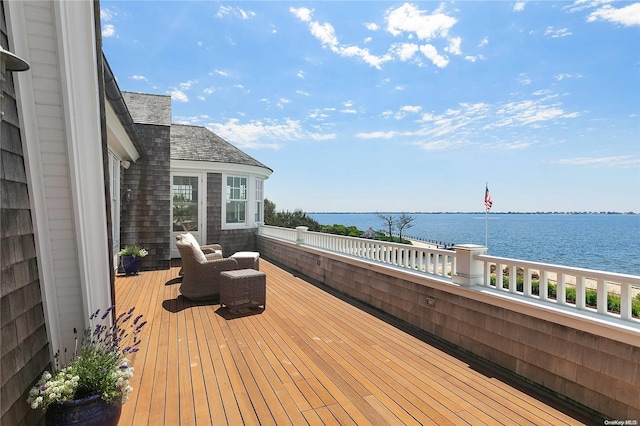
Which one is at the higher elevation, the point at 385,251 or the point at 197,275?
the point at 385,251

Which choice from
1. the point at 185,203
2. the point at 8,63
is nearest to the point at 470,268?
the point at 8,63

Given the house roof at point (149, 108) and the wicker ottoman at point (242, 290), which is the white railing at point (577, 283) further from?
the house roof at point (149, 108)

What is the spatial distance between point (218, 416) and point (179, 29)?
7.45 metres

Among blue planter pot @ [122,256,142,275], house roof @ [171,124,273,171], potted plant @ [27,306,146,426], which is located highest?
house roof @ [171,124,273,171]

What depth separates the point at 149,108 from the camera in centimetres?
852

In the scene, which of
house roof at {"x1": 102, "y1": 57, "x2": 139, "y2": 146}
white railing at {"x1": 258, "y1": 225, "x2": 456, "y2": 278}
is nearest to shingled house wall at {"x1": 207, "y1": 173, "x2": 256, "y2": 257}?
white railing at {"x1": 258, "y1": 225, "x2": 456, "y2": 278}

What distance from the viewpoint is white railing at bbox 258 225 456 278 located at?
4.04 meters

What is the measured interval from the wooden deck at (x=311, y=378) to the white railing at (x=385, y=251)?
2.72 ft

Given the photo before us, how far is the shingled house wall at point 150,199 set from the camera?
771 centimetres

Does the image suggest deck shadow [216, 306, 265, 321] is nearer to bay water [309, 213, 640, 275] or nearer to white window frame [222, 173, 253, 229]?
white window frame [222, 173, 253, 229]

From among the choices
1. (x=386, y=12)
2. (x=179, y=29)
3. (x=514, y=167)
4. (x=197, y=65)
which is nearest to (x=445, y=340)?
(x=386, y=12)

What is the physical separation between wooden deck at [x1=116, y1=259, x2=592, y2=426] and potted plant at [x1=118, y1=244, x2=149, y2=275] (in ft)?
9.66

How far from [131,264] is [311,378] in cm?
581

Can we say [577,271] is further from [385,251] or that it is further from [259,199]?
[259,199]
